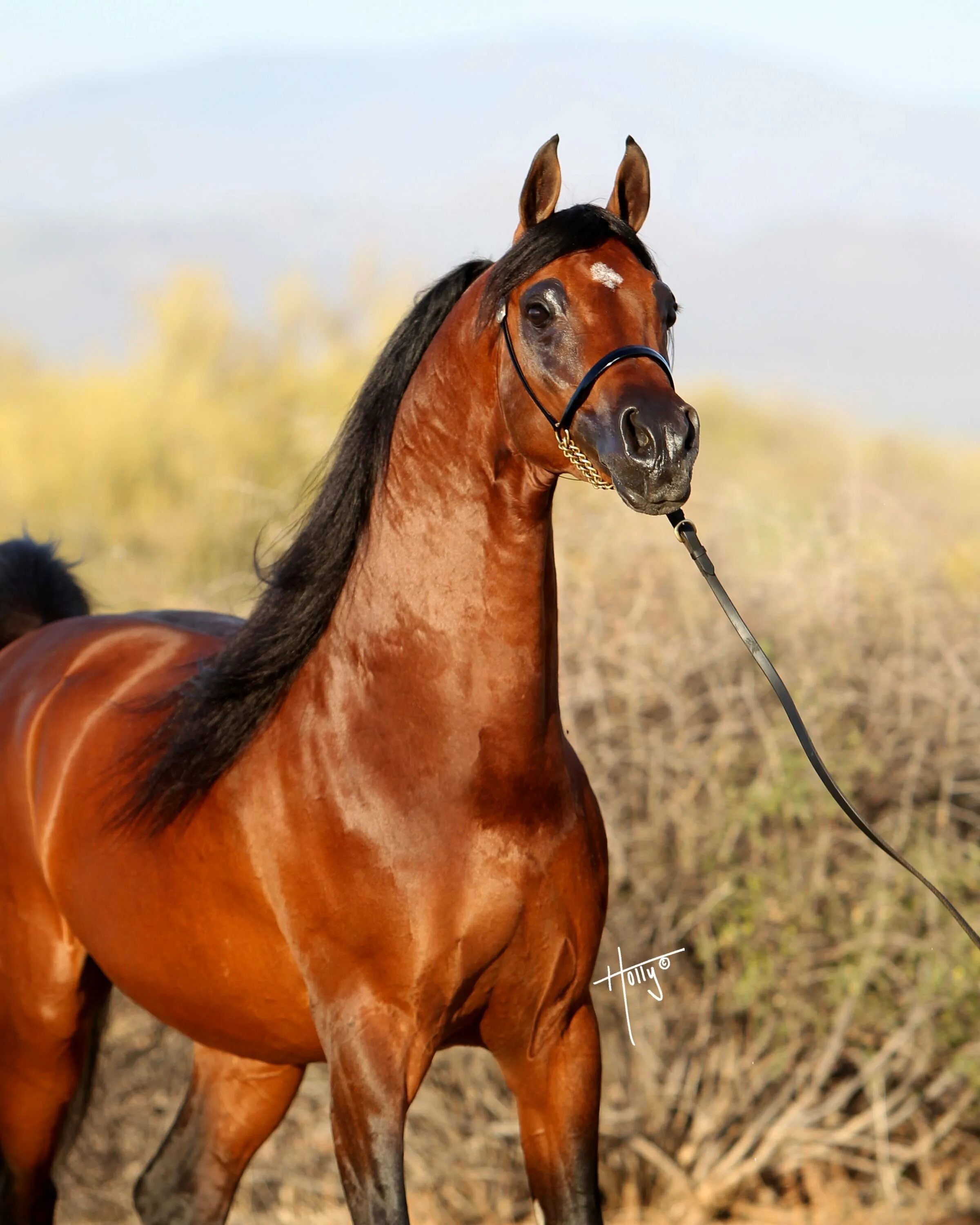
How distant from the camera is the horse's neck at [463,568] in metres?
2.56

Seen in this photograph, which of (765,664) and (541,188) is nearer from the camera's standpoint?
(765,664)

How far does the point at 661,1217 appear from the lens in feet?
15.6

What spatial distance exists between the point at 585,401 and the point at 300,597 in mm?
795

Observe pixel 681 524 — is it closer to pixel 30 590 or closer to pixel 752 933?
pixel 30 590

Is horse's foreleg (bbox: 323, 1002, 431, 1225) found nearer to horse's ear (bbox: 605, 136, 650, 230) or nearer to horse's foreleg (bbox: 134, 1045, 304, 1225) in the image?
horse's foreleg (bbox: 134, 1045, 304, 1225)

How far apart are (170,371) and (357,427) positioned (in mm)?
12815

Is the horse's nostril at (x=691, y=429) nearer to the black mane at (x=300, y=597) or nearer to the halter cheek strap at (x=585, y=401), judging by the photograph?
the halter cheek strap at (x=585, y=401)

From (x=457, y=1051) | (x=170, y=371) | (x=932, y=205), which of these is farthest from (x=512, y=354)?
(x=932, y=205)

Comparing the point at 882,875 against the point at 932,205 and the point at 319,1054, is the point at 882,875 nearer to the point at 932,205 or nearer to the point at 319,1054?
the point at 319,1054

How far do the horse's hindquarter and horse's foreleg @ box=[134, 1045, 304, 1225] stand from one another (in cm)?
35

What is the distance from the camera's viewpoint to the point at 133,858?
313 centimetres

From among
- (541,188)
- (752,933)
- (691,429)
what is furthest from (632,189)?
(752,933)

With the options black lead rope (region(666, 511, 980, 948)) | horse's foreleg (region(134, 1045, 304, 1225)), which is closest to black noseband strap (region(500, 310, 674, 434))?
black lead rope (region(666, 511, 980, 948))

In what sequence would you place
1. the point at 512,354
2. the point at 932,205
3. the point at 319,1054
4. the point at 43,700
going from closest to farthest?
1. the point at 512,354
2. the point at 319,1054
3. the point at 43,700
4. the point at 932,205
